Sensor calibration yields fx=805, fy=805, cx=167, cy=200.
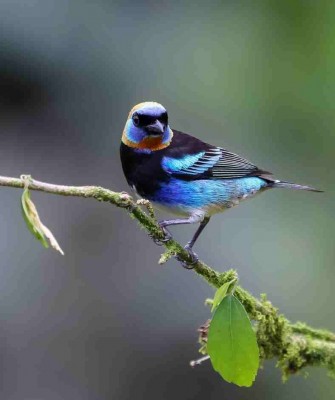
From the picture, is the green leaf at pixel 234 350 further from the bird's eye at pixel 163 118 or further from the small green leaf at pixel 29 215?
the bird's eye at pixel 163 118

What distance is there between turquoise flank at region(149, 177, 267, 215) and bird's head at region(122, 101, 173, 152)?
164mm

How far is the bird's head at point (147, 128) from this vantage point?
2.97 metres

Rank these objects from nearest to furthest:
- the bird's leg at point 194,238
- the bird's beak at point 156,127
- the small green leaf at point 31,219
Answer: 1. the small green leaf at point 31,219
2. the bird's leg at point 194,238
3. the bird's beak at point 156,127

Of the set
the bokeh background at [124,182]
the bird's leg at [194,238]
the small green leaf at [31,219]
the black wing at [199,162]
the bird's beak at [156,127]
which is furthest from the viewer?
the bokeh background at [124,182]

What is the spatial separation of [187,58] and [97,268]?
1646mm

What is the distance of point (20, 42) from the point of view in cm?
554

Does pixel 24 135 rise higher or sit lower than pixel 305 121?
lower

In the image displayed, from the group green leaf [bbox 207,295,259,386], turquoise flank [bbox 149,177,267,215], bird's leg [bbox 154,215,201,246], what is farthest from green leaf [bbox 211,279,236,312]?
turquoise flank [bbox 149,177,267,215]

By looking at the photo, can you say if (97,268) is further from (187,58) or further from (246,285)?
(187,58)

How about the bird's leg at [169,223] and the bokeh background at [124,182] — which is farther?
the bokeh background at [124,182]

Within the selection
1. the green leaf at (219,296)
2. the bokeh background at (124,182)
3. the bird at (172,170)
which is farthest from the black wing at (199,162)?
the bokeh background at (124,182)

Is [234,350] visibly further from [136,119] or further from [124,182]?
[124,182]

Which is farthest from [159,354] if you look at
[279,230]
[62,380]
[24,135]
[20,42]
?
[20,42]

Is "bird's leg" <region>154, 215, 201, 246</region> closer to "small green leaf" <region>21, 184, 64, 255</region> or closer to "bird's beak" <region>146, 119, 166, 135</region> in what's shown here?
"bird's beak" <region>146, 119, 166, 135</region>
